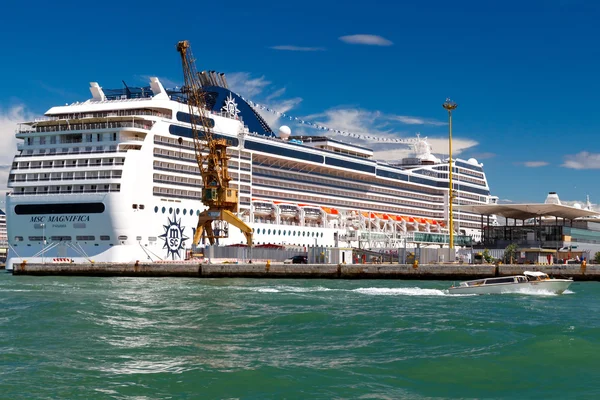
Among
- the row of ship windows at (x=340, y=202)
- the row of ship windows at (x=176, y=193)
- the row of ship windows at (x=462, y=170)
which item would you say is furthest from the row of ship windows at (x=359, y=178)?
the row of ship windows at (x=176, y=193)

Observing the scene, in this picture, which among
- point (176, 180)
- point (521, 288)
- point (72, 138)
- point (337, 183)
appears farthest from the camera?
point (337, 183)

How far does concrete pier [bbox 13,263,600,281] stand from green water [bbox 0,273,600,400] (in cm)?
2200

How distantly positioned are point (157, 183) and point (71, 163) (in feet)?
27.3

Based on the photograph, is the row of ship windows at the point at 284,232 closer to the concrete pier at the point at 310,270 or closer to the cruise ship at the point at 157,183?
Result: the cruise ship at the point at 157,183

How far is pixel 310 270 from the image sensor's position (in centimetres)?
6594

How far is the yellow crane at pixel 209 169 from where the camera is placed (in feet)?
253

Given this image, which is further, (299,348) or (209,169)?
(209,169)

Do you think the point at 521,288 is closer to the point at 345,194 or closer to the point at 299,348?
the point at 299,348

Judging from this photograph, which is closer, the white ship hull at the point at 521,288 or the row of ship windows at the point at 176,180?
the white ship hull at the point at 521,288

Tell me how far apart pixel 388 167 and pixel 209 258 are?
52.2 meters

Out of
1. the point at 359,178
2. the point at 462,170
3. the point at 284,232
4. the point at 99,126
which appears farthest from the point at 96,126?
the point at 462,170

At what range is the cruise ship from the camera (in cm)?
7075

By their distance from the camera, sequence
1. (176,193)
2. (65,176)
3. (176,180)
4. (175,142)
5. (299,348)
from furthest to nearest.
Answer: (175,142) → (176,180) → (176,193) → (65,176) → (299,348)

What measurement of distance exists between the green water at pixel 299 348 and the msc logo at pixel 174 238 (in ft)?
109
